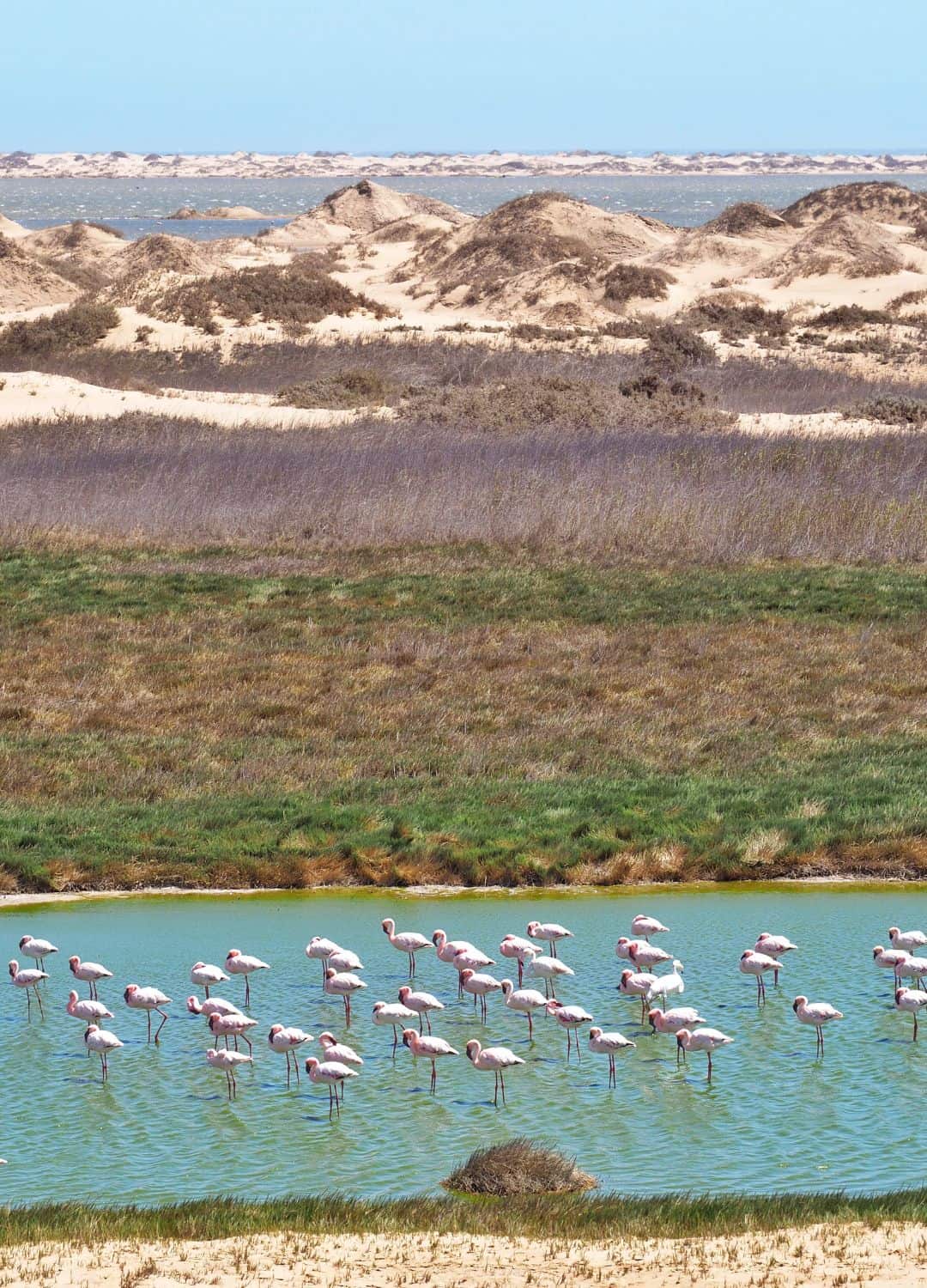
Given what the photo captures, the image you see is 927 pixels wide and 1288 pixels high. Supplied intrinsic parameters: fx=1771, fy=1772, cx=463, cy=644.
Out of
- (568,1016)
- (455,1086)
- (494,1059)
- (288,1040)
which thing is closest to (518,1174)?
(494,1059)

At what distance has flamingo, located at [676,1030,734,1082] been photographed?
31.3 feet

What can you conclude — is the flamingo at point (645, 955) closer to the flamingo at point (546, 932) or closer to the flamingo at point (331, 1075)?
the flamingo at point (546, 932)

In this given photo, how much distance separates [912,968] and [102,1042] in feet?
15.5

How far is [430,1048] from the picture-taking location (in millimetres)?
9453

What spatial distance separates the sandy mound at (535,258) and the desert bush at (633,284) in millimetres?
408

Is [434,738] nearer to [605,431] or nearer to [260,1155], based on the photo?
[260,1155]

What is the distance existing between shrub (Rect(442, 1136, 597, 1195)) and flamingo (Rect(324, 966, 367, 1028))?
2363mm

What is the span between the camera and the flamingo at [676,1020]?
974 cm

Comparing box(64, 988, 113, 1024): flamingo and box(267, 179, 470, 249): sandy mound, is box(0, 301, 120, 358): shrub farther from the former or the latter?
box(267, 179, 470, 249): sandy mound

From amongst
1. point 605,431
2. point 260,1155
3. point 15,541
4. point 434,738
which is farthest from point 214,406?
point 260,1155

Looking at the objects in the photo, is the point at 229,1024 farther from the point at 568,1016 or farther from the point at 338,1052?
Result: the point at 568,1016

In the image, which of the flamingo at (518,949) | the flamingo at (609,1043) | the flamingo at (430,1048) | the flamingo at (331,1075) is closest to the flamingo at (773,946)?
the flamingo at (518,949)

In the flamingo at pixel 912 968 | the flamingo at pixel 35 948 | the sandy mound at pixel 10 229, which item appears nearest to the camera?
the flamingo at pixel 912 968

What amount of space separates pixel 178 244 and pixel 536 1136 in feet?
197
